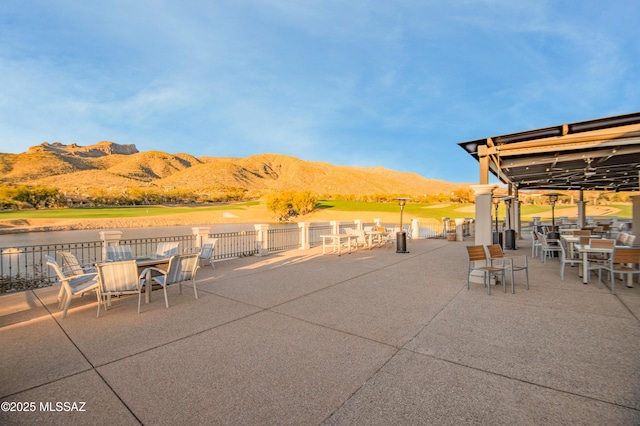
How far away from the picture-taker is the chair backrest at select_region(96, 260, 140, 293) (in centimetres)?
520

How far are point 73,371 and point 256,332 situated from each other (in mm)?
2032

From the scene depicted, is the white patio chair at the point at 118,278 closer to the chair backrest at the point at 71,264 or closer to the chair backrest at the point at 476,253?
the chair backrest at the point at 71,264

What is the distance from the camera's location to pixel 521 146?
25.7ft

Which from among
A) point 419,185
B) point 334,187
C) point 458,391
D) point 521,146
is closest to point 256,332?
point 458,391

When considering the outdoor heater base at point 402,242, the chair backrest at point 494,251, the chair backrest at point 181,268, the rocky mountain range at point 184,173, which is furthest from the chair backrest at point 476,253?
the rocky mountain range at point 184,173

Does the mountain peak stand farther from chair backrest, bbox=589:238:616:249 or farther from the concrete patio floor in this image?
chair backrest, bbox=589:238:616:249

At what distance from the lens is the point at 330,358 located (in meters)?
3.56

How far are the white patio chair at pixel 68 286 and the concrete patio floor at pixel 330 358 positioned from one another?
229 millimetres

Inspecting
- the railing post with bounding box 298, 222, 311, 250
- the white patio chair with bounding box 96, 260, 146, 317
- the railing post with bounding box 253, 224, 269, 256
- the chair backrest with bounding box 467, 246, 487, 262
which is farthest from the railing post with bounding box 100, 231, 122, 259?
the chair backrest with bounding box 467, 246, 487, 262

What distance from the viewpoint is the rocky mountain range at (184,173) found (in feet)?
233

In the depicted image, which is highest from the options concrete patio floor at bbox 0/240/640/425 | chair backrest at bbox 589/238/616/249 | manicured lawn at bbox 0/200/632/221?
manicured lawn at bbox 0/200/632/221

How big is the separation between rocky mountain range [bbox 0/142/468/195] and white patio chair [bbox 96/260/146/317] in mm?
76763

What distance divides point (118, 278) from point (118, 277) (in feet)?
0.06

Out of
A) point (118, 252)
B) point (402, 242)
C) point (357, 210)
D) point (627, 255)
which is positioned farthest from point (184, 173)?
point (627, 255)
